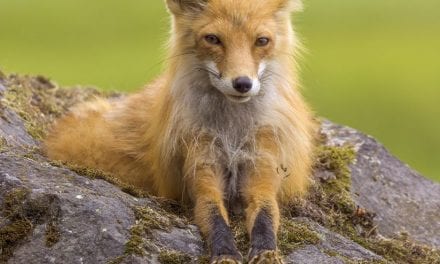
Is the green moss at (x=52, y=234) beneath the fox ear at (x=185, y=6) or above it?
beneath

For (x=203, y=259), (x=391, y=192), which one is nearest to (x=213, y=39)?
(x=203, y=259)

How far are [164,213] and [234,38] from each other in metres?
1.55

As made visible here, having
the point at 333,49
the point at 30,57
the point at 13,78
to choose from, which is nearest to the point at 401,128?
the point at 333,49

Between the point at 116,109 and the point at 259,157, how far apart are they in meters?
2.64

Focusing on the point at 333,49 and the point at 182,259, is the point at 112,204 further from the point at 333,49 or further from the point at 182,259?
the point at 333,49

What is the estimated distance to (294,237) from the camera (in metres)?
8.74

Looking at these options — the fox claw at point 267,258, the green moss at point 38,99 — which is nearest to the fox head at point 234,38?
the fox claw at point 267,258

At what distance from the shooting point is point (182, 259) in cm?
798

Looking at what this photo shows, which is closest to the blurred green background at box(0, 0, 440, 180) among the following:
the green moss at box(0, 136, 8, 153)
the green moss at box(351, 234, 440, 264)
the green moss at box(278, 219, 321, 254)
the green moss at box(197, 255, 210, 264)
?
the green moss at box(351, 234, 440, 264)

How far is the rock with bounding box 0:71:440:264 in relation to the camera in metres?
7.92

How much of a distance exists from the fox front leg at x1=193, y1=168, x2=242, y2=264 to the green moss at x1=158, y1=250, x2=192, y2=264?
0.21 m

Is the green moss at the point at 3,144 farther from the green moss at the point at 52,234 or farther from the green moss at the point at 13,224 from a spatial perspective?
the green moss at the point at 52,234

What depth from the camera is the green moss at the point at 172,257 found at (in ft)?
25.9

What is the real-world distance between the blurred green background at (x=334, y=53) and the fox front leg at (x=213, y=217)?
48.3 feet
